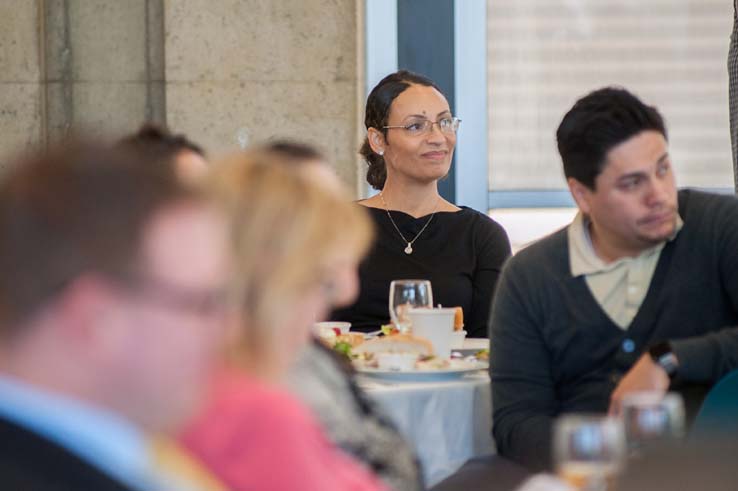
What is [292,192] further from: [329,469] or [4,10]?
[4,10]

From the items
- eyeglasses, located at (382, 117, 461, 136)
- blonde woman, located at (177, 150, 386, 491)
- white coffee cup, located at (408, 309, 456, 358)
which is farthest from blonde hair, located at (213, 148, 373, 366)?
eyeglasses, located at (382, 117, 461, 136)

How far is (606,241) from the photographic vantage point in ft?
10.1

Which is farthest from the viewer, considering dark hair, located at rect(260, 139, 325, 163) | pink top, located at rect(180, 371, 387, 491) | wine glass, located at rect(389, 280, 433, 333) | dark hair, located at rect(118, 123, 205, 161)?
wine glass, located at rect(389, 280, 433, 333)

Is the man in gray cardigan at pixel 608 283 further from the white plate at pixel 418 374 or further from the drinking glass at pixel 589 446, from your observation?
the drinking glass at pixel 589 446

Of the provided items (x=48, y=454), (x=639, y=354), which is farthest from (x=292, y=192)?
(x=639, y=354)

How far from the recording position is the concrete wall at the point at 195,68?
5.87m

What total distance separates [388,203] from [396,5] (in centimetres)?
195

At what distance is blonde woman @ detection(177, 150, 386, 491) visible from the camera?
1476 millimetres

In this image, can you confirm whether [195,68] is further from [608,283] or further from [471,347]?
[608,283]

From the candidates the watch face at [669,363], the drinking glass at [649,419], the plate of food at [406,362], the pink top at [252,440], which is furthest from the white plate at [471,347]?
the pink top at [252,440]

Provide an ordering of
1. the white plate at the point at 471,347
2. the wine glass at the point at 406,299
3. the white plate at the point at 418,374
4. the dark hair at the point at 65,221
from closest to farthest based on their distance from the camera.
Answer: the dark hair at the point at 65,221 → the white plate at the point at 418,374 → the wine glass at the point at 406,299 → the white plate at the point at 471,347

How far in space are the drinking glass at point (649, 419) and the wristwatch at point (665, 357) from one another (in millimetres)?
1023

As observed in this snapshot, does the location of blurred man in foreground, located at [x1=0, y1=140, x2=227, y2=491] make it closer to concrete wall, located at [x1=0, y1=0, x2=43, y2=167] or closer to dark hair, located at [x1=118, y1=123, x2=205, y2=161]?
dark hair, located at [x1=118, y1=123, x2=205, y2=161]

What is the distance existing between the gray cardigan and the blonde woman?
A: 4.44 ft
